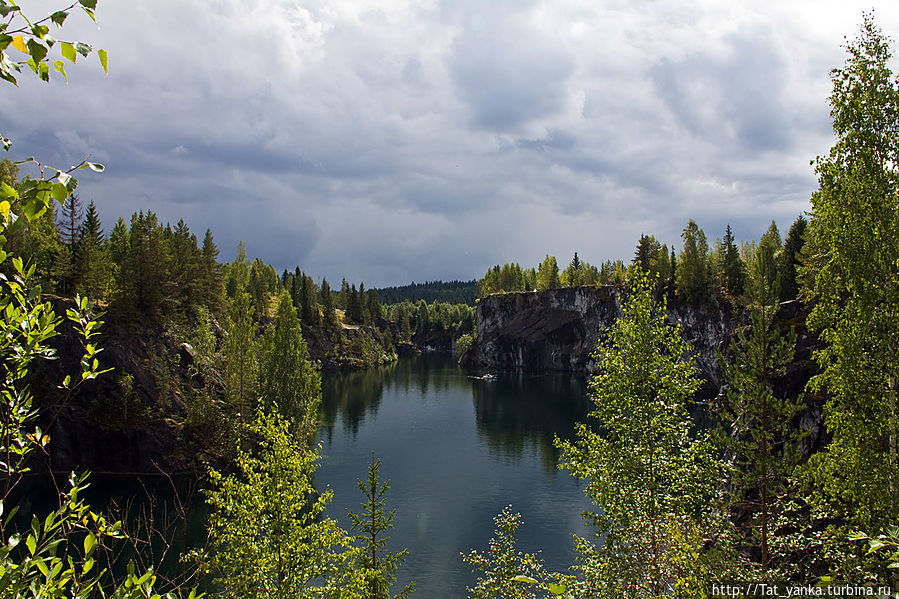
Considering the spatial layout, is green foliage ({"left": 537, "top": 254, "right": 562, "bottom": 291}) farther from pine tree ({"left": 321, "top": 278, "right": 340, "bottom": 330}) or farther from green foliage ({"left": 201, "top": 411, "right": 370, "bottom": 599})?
green foliage ({"left": 201, "top": 411, "right": 370, "bottom": 599})

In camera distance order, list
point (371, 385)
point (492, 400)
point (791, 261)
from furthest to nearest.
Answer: point (371, 385) → point (492, 400) → point (791, 261)

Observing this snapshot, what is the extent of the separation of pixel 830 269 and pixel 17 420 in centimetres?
1557

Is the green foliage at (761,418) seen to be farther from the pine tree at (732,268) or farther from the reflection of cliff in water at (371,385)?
the pine tree at (732,268)

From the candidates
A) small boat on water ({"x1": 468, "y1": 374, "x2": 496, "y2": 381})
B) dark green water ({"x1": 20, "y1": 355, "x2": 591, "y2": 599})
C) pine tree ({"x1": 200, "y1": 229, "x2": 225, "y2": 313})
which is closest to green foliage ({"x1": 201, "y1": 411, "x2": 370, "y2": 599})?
dark green water ({"x1": 20, "y1": 355, "x2": 591, "y2": 599})

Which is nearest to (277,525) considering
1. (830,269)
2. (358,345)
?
(830,269)

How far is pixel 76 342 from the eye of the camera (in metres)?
52.0

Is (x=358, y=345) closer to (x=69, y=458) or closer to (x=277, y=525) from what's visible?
(x=69, y=458)

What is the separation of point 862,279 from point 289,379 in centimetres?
4720

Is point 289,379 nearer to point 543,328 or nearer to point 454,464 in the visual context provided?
point 454,464

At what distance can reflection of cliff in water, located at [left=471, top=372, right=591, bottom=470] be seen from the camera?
64688 mm

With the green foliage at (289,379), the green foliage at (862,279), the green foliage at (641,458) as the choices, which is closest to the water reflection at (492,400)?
the green foliage at (289,379)

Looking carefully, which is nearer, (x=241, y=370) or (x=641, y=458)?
(x=641, y=458)

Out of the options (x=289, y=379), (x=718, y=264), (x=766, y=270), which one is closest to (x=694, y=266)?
(x=718, y=264)

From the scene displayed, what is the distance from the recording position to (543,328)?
5556 inches
